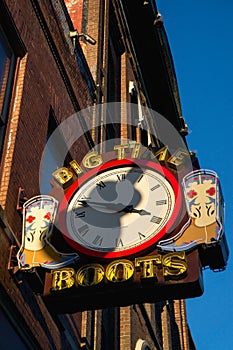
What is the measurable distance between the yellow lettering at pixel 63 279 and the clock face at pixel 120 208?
35cm

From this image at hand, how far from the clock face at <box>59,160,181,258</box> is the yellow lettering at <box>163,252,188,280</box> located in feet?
1.23

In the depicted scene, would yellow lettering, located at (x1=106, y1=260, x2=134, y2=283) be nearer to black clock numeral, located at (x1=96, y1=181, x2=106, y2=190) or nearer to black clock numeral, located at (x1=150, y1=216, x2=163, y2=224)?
black clock numeral, located at (x1=150, y1=216, x2=163, y2=224)

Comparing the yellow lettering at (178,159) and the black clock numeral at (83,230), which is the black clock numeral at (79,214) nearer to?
the black clock numeral at (83,230)

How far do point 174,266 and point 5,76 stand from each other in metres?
4.25

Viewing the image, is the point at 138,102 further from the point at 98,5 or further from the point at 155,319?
the point at 155,319

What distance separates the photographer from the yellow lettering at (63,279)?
7.82 metres

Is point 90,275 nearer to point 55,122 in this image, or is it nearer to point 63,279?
point 63,279

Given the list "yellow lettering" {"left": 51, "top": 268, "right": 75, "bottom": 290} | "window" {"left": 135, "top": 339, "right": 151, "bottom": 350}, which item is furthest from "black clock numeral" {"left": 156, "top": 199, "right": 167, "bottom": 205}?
"window" {"left": 135, "top": 339, "right": 151, "bottom": 350}

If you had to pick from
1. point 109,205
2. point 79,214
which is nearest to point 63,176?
point 79,214

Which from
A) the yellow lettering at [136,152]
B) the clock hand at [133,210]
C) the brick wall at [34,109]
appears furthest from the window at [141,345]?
the clock hand at [133,210]

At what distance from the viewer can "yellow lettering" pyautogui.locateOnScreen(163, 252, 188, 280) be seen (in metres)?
7.60

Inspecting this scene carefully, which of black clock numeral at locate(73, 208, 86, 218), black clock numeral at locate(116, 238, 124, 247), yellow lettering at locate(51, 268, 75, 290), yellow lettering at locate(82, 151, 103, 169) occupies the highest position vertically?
yellow lettering at locate(82, 151, 103, 169)

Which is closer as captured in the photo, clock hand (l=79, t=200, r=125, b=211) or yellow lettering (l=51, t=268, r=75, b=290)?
yellow lettering (l=51, t=268, r=75, b=290)

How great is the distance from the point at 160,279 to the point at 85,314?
14.3 feet
